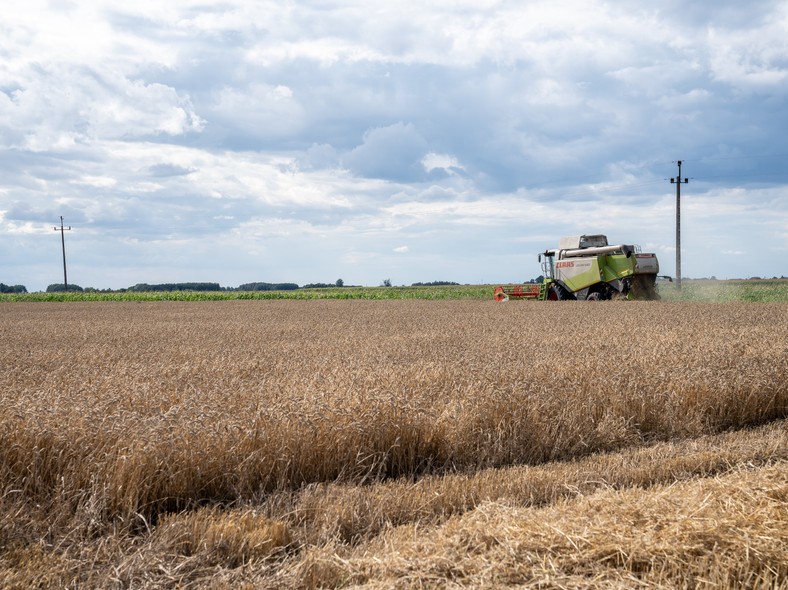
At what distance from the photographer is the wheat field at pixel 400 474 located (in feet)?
12.9

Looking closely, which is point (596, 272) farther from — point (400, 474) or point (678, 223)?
point (400, 474)

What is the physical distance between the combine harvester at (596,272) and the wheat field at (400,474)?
21.8 meters

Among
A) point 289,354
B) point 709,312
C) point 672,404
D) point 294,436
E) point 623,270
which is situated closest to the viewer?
point 294,436

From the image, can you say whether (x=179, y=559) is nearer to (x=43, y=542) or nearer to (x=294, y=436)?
(x=43, y=542)

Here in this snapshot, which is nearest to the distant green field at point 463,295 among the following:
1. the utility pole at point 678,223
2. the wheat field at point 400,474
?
the utility pole at point 678,223

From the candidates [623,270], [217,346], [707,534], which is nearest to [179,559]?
[707,534]

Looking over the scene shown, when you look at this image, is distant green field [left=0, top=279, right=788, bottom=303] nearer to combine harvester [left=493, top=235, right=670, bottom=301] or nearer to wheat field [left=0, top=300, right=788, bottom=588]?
combine harvester [left=493, top=235, right=670, bottom=301]

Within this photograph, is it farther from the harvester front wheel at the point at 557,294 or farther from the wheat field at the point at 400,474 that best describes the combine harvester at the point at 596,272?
the wheat field at the point at 400,474

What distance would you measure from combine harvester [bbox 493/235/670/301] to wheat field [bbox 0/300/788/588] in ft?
71.4

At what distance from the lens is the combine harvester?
102 ft

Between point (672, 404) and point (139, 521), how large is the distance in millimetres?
5981

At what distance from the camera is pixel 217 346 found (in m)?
14.4

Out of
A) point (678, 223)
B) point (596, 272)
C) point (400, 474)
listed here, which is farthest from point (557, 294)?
point (400, 474)

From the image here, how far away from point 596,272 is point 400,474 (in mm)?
27515
